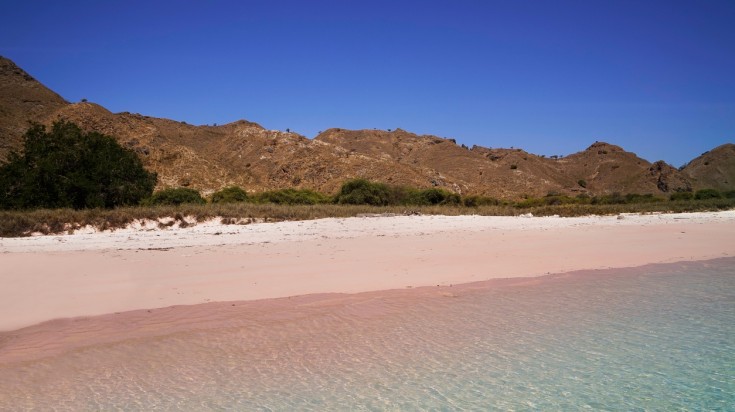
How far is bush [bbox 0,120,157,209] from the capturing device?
22.3 m

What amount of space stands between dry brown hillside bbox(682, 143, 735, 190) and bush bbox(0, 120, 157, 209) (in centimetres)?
8268

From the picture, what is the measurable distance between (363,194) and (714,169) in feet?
264

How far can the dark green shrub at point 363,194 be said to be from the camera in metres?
33.3

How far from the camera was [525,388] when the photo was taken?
479 centimetres

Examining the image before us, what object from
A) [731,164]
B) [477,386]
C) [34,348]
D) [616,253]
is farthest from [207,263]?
[731,164]

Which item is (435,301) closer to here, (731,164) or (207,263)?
(207,263)

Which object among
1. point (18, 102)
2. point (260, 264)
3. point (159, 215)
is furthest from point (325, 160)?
point (260, 264)

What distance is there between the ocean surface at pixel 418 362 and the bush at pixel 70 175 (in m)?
19.0

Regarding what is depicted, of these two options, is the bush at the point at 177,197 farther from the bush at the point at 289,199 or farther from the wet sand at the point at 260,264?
the wet sand at the point at 260,264

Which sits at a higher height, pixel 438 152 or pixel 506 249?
pixel 438 152

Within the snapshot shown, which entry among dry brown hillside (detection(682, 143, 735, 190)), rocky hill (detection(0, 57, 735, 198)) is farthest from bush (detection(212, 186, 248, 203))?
dry brown hillside (detection(682, 143, 735, 190))

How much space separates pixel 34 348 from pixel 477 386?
488 cm

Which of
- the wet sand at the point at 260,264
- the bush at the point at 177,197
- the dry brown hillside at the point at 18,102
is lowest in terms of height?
the wet sand at the point at 260,264

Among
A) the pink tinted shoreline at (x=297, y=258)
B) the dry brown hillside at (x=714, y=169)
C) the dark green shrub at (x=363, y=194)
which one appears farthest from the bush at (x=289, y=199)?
the dry brown hillside at (x=714, y=169)
